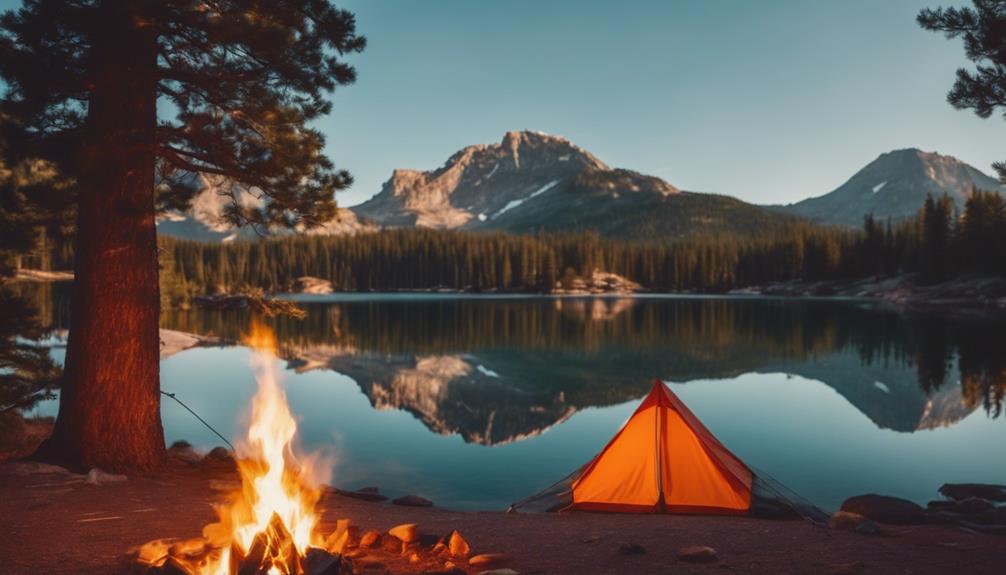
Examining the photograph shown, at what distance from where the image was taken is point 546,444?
60.8ft

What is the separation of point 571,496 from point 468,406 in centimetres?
1399

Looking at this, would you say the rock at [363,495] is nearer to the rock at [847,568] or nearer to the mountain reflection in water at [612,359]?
the mountain reflection in water at [612,359]

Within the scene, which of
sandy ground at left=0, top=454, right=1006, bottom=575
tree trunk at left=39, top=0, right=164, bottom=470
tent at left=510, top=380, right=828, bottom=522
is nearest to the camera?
sandy ground at left=0, top=454, right=1006, bottom=575

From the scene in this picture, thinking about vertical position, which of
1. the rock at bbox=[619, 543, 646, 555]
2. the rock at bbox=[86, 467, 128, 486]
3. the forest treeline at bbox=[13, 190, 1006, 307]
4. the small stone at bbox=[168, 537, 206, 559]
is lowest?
the rock at bbox=[619, 543, 646, 555]

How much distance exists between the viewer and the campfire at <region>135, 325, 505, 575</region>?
6.19 m

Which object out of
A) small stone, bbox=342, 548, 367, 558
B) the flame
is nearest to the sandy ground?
small stone, bbox=342, 548, 367, 558

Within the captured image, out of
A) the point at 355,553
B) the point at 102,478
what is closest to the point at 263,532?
the point at 355,553

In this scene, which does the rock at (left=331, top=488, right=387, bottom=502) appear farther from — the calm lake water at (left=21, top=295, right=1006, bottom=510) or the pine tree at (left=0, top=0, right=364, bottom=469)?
the pine tree at (left=0, top=0, right=364, bottom=469)

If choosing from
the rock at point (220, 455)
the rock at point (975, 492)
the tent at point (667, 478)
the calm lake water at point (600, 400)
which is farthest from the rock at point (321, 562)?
the rock at point (975, 492)

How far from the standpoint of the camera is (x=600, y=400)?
25875 millimetres

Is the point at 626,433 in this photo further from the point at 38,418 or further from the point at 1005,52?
the point at 38,418

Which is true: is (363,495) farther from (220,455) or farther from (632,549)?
(632,549)

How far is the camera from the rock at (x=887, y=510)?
10.0 meters

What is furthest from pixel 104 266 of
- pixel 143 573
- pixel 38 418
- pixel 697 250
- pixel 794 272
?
pixel 697 250
